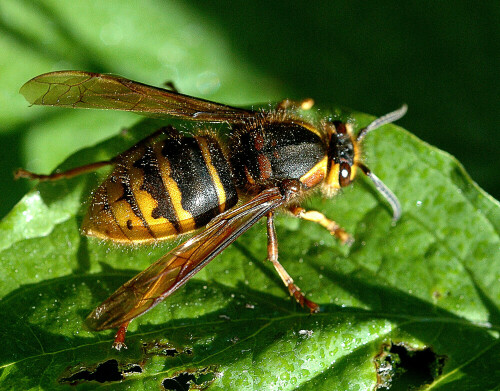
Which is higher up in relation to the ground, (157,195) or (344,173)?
(157,195)

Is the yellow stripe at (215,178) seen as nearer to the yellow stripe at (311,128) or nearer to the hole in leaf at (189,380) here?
the yellow stripe at (311,128)

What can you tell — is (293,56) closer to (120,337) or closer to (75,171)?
(75,171)

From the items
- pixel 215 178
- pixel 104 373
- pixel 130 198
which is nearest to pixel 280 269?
pixel 215 178

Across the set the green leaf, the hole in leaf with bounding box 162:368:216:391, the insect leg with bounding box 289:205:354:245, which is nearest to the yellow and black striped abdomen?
the green leaf

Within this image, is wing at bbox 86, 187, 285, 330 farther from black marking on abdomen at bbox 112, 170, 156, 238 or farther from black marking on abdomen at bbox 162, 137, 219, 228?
black marking on abdomen at bbox 112, 170, 156, 238

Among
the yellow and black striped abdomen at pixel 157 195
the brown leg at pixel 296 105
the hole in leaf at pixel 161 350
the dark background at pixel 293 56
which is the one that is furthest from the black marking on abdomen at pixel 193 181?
the dark background at pixel 293 56

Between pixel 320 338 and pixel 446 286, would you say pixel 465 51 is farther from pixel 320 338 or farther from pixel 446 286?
pixel 320 338

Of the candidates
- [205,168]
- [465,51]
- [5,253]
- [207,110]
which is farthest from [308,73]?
[5,253]
